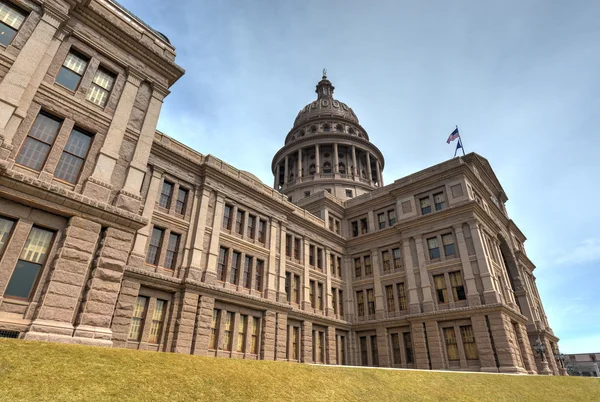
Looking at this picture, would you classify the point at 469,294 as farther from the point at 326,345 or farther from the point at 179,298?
the point at 179,298

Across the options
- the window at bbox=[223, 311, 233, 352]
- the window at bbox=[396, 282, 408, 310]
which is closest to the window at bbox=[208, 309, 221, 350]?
the window at bbox=[223, 311, 233, 352]

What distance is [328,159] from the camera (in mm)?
58750

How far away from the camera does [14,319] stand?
10.8 m

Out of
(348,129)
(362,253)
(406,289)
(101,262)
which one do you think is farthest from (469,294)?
(348,129)

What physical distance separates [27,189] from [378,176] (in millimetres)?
53607

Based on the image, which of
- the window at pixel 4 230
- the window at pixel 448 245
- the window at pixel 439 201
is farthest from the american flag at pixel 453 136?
the window at pixel 4 230

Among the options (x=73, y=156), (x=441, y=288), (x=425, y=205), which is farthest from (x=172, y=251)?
(x=425, y=205)

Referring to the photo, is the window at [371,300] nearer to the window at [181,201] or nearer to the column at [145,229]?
the window at [181,201]

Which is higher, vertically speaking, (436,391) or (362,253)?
(362,253)

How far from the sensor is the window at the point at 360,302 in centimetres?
3569

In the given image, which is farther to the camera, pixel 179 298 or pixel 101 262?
pixel 179 298

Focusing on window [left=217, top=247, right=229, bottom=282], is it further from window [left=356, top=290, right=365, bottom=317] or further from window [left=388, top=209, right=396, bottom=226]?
window [left=388, top=209, right=396, bottom=226]

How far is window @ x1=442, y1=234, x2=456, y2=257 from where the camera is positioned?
31206 millimetres

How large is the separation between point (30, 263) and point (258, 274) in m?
17.9
